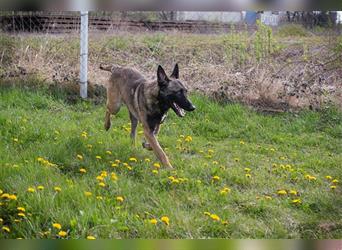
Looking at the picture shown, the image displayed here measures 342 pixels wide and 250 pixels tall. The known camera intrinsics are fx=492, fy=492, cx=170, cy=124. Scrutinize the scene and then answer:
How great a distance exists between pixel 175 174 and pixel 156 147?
39 centimetres

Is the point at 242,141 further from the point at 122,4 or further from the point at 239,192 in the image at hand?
the point at 122,4

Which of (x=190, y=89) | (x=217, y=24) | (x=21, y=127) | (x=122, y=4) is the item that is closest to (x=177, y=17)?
(x=217, y=24)

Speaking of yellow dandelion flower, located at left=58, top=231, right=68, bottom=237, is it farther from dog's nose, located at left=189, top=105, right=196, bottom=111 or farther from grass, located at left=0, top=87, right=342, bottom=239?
dog's nose, located at left=189, top=105, right=196, bottom=111

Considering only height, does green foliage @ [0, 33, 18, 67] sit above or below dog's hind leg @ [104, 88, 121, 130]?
above

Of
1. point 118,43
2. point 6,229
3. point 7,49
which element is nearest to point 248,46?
point 118,43

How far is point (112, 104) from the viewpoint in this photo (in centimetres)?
340

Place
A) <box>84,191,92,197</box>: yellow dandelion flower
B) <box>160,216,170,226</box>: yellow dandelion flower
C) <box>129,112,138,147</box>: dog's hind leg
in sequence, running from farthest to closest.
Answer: <box>129,112,138,147</box>: dog's hind leg, <box>84,191,92,197</box>: yellow dandelion flower, <box>160,216,170,226</box>: yellow dandelion flower

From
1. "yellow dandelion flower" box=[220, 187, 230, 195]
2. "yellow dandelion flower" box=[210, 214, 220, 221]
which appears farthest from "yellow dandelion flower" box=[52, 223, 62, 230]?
"yellow dandelion flower" box=[220, 187, 230, 195]

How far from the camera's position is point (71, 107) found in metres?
3.24

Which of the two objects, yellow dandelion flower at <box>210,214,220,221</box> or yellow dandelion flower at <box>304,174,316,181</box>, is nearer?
yellow dandelion flower at <box>210,214,220,221</box>

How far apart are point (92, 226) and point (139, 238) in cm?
24

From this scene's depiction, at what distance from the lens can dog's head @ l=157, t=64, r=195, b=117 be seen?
2.97 m

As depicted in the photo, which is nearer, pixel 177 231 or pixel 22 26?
pixel 177 231

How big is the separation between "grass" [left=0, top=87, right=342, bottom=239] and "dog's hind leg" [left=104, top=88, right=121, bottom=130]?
Answer: 0.18ft
